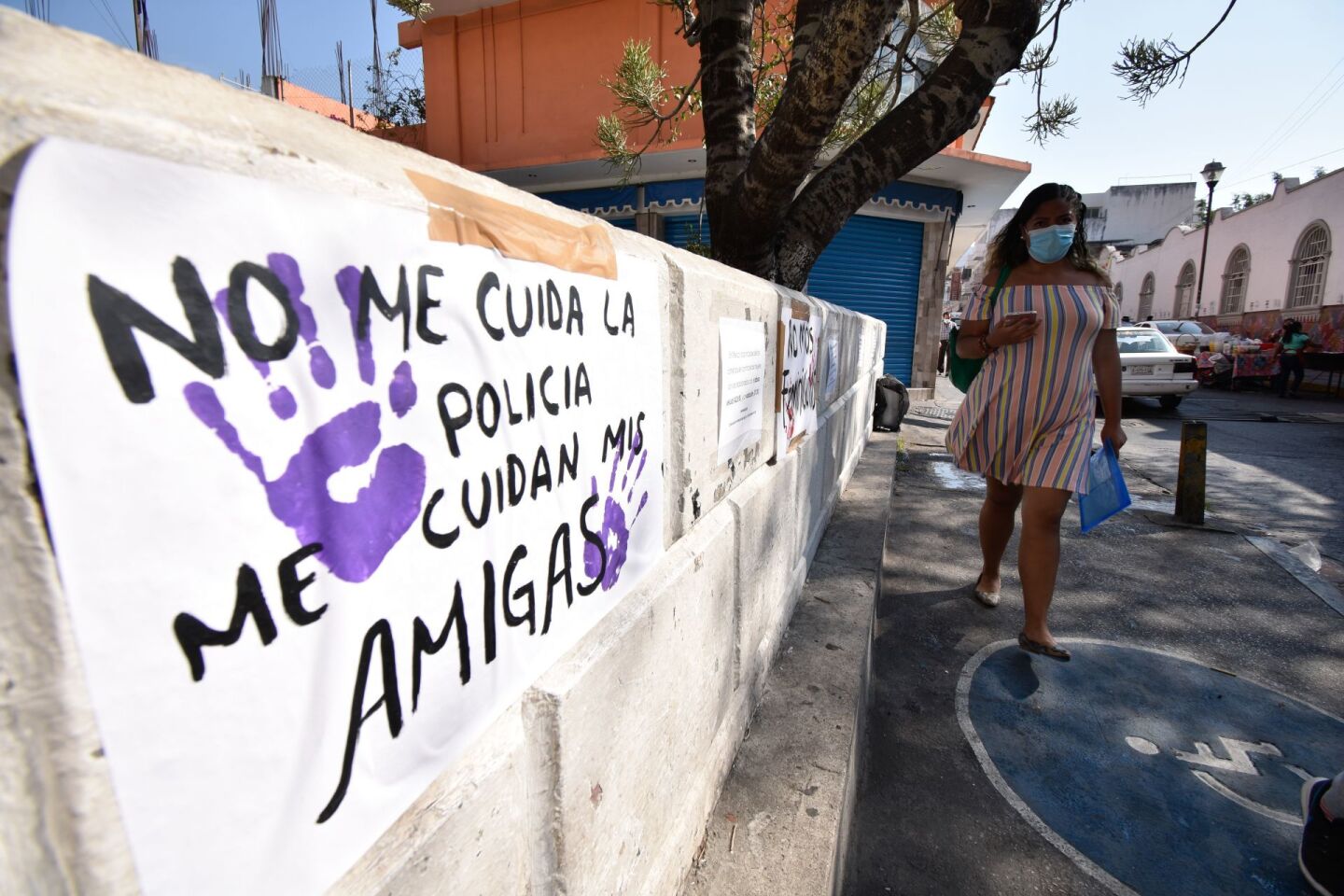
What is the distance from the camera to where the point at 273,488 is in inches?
23.0

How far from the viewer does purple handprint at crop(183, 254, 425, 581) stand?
57 cm

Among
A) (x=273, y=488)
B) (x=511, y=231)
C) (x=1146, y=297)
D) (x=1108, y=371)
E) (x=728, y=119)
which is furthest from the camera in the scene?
(x=1146, y=297)

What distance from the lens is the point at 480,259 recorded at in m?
0.85

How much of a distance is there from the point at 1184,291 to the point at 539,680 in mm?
43413

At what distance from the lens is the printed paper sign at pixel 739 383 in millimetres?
1868

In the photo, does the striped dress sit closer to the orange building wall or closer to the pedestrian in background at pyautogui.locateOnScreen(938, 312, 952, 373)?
the orange building wall

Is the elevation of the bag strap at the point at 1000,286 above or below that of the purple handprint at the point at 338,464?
above

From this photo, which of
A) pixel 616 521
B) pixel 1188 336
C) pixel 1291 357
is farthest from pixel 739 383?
pixel 1188 336

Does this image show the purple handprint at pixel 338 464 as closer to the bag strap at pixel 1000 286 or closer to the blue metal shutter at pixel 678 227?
the bag strap at pixel 1000 286

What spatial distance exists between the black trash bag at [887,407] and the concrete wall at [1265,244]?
21.2 m

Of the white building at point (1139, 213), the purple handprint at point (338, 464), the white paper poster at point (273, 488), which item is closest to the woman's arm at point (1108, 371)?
the white paper poster at point (273, 488)

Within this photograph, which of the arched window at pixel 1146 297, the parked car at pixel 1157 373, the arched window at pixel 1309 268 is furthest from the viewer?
the arched window at pixel 1146 297

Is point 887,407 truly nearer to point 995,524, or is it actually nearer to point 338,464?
point 995,524

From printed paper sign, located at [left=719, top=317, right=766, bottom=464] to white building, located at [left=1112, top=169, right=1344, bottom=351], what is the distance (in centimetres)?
2440
